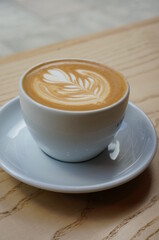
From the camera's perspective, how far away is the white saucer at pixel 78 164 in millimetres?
480

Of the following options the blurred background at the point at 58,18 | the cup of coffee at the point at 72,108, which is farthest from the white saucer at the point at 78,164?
the blurred background at the point at 58,18

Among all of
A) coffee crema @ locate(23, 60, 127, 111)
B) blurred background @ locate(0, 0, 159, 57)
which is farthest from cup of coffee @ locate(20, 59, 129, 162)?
blurred background @ locate(0, 0, 159, 57)

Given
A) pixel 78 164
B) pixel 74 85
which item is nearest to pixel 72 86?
pixel 74 85

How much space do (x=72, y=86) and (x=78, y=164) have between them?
0.13 metres

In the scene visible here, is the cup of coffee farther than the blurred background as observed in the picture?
No

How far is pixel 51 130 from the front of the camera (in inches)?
19.6

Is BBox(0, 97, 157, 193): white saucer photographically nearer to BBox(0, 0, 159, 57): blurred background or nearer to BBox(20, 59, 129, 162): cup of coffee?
BBox(20, 59, 129, 162): cup of coffee

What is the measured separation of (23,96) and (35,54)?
1.36 ft

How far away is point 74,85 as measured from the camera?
557 mm

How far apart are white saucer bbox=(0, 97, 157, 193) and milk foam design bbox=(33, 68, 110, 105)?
0.10 m

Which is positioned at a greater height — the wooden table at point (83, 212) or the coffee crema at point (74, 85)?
the coffee crema at point (74, 85)

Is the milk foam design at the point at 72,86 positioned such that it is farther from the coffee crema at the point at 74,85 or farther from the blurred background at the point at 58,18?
the blurred background at the point at 58,18

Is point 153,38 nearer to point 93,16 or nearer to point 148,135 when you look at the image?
point 148,135

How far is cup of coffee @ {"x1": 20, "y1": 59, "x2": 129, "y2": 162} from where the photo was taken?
0.48m
